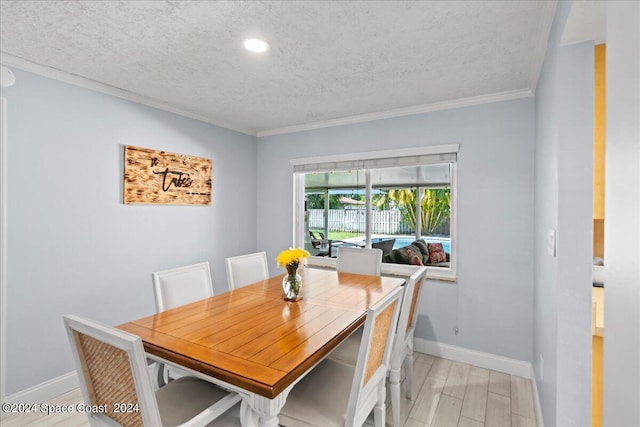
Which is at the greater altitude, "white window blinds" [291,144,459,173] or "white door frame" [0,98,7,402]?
"white window blinds" [291,144,459,173]

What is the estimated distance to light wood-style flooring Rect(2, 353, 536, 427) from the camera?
7.08 feet

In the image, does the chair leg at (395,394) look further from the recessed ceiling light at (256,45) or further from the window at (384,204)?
the recessed ceiling light at (256,45)

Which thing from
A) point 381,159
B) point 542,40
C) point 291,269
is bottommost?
point 291,269

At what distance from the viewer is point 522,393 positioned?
2.52 metres

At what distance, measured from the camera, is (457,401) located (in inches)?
94.2

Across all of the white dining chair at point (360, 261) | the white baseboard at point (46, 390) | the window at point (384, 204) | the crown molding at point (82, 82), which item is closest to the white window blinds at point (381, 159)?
the window at point (384, 204)

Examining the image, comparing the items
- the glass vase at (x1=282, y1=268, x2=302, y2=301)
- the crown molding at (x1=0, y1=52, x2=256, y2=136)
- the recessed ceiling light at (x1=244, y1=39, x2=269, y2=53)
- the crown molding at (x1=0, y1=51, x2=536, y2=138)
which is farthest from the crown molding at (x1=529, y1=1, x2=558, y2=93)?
the crown molding at (x1=0, y1=52, x2=256, y2=136)

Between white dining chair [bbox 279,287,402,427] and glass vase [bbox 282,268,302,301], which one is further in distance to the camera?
glass vase [bbox 282,268,302,301]

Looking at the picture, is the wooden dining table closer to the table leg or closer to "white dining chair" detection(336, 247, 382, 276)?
the table leg

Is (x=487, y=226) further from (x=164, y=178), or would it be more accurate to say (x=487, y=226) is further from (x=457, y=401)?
(x=164, y=178)

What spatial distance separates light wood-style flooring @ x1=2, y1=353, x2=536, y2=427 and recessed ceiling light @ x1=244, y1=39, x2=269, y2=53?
263 cm

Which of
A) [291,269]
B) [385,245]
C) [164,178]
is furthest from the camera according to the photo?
[385,245]

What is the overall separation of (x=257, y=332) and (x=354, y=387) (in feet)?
1.79

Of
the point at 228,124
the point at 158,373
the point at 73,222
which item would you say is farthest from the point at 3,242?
the point at 228,124
